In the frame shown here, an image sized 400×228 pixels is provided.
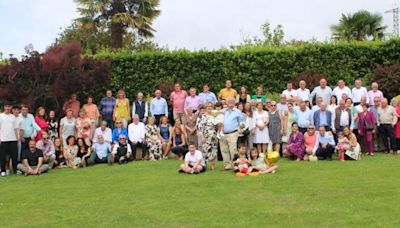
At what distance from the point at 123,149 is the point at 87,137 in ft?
4.04

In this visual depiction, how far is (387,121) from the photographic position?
15.4 m

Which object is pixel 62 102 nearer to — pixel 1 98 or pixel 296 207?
pixel 1 98

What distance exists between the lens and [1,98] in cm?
1688

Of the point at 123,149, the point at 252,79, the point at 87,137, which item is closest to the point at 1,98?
the point at 87,137

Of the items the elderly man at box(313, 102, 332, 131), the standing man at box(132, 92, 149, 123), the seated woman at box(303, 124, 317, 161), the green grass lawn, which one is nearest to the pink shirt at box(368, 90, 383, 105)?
the elderly man at box(313, 102, 332, 131)

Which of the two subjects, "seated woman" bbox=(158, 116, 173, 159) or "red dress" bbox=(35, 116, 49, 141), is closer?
"red dress" bbox=(35, 116, 49, 141)

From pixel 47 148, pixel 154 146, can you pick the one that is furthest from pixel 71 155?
pixel 154 146

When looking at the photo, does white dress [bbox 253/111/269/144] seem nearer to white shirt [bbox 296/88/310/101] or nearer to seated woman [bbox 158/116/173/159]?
white shirt [bbox 296/88/310/101]

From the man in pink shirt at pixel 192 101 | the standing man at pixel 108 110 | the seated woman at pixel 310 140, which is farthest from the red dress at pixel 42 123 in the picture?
the seated woman at pixel 310 140

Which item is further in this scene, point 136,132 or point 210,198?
point 136,132

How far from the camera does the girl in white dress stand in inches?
567

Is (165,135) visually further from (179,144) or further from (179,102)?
(179,102)

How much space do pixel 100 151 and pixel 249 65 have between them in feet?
25.7

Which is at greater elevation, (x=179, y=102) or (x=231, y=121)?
(x=179, y=102)
